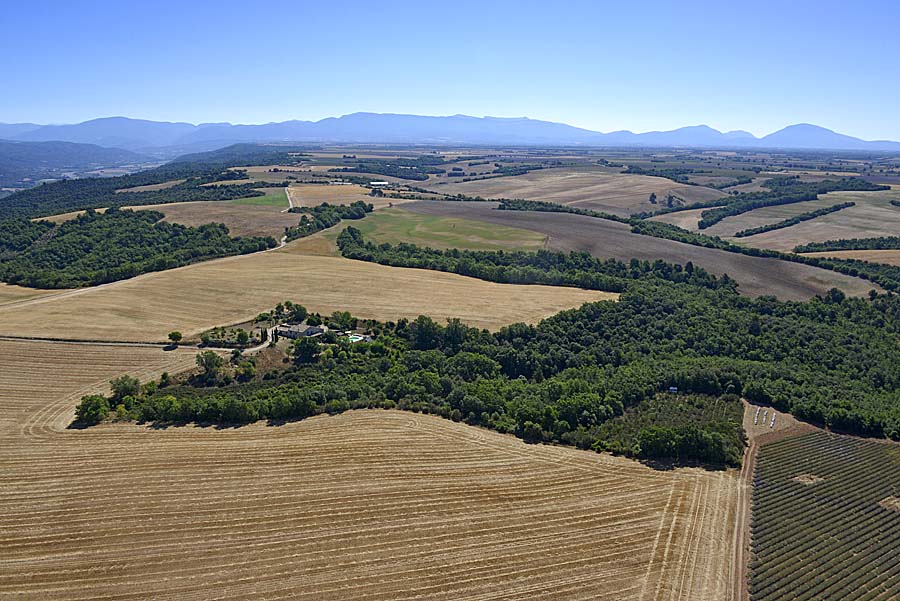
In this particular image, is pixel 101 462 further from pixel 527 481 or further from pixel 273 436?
pixel 527 481

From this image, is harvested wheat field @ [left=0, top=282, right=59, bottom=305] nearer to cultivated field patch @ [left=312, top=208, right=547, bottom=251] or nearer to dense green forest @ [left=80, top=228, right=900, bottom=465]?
dense green forest @ [left=80, top=228, right=900, bottom=465]

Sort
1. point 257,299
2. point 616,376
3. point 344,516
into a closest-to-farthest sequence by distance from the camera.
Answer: point 344,516
point 616,376
point 257,299

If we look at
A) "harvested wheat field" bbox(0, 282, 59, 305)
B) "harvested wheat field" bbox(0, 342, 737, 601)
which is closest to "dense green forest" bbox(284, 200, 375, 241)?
"harvested wheat field" bbox(0, 282, 59, 305)

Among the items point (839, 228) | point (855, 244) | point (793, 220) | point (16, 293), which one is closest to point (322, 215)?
point (16, 293)

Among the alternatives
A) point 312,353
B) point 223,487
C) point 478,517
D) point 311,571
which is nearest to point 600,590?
point 478,517

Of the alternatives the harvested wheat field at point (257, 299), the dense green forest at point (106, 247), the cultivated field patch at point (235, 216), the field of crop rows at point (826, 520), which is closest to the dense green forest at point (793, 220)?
the harvested wheat field at point (257, 299)

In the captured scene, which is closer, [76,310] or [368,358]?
[368,358]

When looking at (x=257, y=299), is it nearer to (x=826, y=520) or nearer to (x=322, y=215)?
(x=322, y=215)

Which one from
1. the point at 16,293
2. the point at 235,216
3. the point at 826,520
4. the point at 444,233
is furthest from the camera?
the point at 235,216
